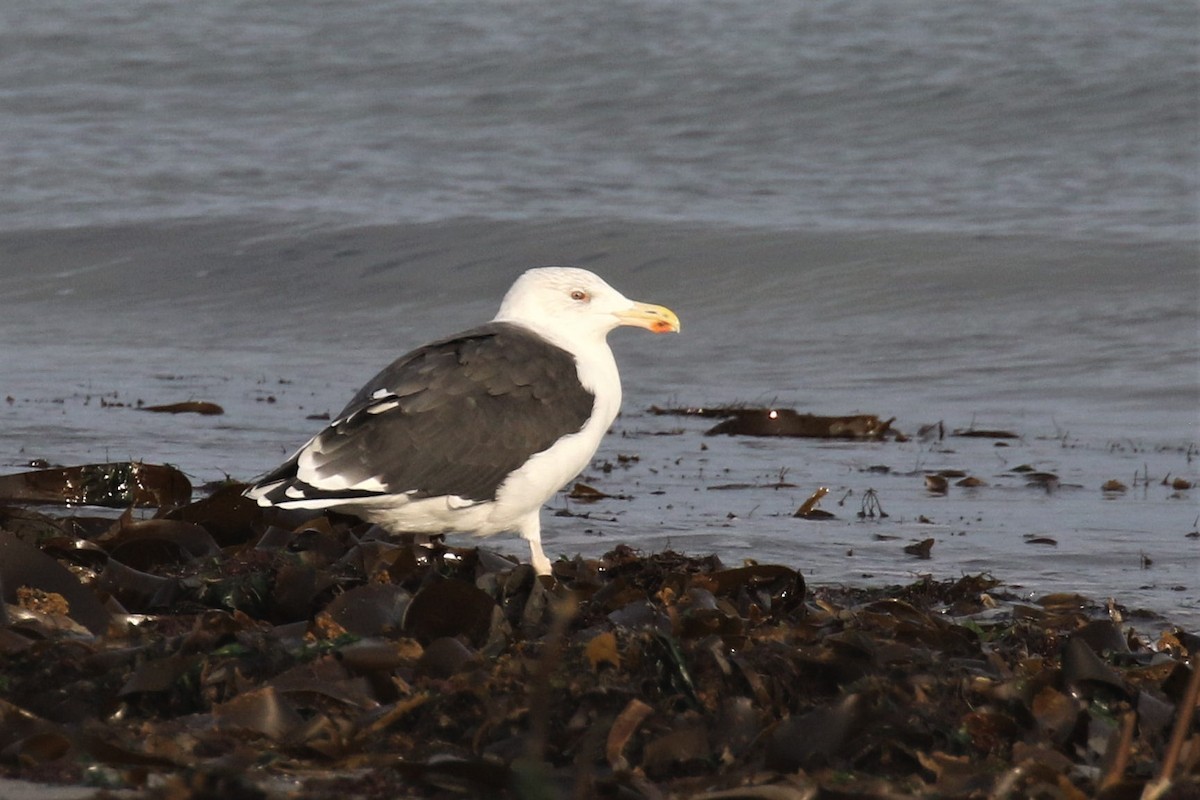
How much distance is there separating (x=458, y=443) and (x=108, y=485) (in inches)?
64.8

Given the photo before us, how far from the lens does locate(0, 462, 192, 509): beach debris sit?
614 cm

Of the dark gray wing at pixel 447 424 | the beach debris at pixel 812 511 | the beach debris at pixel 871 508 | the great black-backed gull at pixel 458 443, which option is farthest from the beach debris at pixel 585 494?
the dark gray wing at pixel 447 424

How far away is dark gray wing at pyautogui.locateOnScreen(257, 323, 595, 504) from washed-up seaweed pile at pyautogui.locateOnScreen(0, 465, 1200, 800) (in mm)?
602

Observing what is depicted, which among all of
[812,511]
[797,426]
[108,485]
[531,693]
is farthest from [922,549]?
[531,693]

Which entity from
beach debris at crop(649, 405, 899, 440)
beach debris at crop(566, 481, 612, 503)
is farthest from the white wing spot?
beach debris at crop(649, 405, 899, 440)

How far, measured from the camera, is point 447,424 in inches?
211

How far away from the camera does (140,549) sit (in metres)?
4.91

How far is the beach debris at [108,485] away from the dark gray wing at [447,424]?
1.14 m

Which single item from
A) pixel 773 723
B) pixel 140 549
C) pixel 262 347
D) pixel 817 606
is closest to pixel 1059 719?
pixel 773 723

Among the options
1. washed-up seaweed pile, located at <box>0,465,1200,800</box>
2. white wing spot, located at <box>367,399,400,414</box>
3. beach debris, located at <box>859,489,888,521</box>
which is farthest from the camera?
beach debris, located at <box>859,489,888,521</box>

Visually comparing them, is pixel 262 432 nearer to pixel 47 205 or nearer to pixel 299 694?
pixel 299 694

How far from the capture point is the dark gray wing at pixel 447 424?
17.1 ft

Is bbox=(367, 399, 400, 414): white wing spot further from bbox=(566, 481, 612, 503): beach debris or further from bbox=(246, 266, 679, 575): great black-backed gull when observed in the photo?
bbox=(566, 481, 612, 503): beach debris

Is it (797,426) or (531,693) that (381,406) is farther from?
(797,426)
